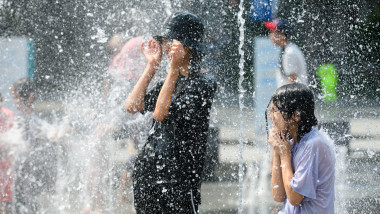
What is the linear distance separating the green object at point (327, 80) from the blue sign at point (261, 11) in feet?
3.62

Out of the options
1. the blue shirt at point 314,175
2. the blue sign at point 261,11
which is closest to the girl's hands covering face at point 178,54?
the blue shirt at point 314,175

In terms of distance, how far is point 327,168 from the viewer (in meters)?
2.21

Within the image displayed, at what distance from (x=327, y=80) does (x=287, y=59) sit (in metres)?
2.89

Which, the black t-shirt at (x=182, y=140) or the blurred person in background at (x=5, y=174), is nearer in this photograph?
the black t-shirt at (x=182, y=140)

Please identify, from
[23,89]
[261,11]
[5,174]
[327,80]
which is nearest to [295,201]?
[5,174]

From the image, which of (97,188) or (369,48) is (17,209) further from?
(369,48)

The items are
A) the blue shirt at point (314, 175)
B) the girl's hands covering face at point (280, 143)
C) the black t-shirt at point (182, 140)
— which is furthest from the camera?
the black t-shirt at point (182, 140)

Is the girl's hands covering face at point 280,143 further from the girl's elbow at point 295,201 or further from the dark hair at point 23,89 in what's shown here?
the dark hair at point 23,89

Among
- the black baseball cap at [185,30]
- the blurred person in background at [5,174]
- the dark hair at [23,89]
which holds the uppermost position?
the black baseball cap at [185,30]

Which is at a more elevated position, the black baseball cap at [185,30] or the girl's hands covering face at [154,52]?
the black baseball cap at [185,30]

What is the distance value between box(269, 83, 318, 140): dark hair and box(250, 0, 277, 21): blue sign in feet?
13.2

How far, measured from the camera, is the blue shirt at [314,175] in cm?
217

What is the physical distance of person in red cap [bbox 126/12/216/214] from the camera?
8.11ft

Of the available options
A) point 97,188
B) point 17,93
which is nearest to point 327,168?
point 97,188
